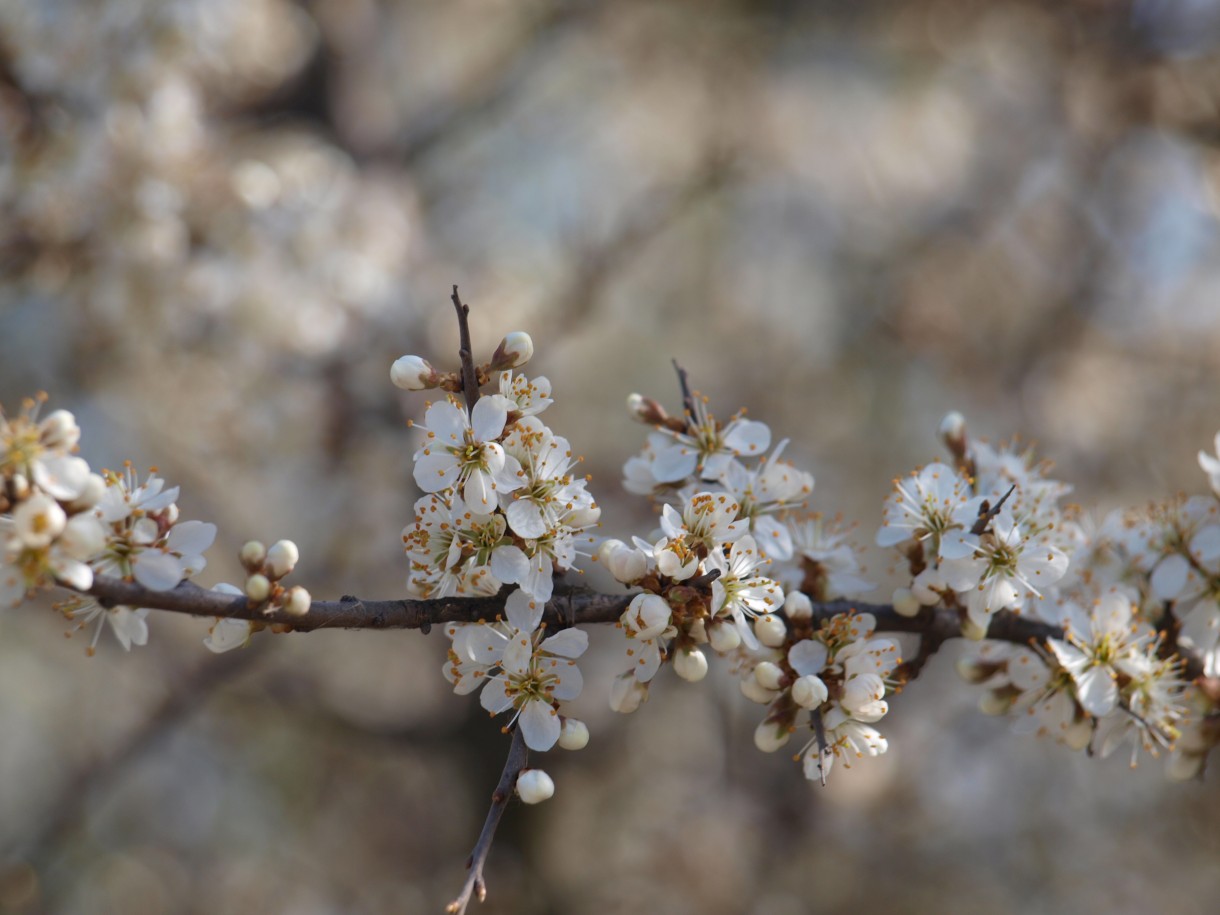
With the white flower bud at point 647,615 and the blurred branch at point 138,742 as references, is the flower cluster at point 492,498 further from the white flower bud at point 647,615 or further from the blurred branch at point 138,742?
the blurred branch at point 138,742

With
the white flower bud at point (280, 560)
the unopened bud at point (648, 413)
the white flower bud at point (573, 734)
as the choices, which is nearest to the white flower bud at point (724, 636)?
the white flower bud at point (573, 734)

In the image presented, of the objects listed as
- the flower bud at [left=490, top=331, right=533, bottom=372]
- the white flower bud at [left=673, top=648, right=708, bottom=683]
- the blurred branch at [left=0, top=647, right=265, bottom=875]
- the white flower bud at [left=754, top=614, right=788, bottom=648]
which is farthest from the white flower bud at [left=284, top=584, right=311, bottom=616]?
the blurred branch at [left=0, top=647, right=265, bottom=875]

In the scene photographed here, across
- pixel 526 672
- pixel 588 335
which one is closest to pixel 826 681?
pixel 526 672

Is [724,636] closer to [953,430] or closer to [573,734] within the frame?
[573,734]

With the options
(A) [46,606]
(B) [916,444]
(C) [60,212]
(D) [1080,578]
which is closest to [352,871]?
(A) [46,606]

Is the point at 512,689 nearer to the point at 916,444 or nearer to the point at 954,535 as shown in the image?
the point at 954,535
